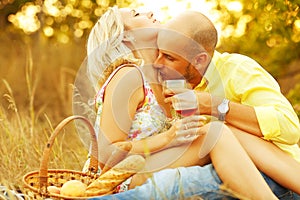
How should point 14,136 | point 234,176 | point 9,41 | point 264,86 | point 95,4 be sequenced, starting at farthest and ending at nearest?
1. point 9,41
2. point 95,4
3. point 14,136
4. point 264,86
5. point 234,176

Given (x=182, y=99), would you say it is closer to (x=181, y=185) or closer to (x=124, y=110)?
(x=124, y=110)

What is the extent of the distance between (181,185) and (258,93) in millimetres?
561

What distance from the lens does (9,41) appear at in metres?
8.13

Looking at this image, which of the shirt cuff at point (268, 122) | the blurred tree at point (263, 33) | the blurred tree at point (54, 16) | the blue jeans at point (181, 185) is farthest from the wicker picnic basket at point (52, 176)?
the blurred tree at point (54, 16)

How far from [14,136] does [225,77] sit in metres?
1.70

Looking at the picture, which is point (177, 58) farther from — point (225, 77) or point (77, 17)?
point (77, 17)

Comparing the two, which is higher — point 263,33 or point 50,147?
point 50,147

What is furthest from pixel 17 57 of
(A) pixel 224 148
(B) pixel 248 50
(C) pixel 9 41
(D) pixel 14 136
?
(A) pixel 224 148

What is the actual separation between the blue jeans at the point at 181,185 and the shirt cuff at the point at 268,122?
11.6 inches

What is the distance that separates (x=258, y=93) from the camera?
2.84 meters

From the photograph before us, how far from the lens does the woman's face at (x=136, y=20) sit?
2.96m

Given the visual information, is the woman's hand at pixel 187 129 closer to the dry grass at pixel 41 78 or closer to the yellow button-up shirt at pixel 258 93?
the yellow button-up shirt at pixel 258 93

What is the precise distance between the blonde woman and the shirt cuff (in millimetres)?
191

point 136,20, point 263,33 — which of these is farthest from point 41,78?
point 136,20
